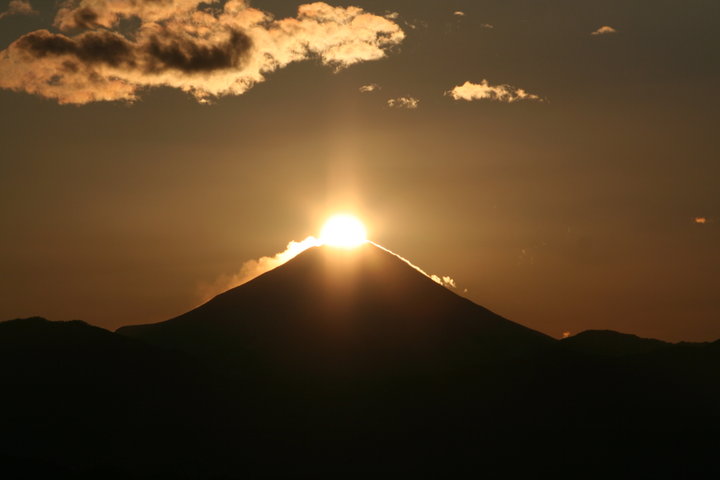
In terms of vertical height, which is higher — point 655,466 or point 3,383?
point 3,383

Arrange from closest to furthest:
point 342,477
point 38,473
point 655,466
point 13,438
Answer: point 38,473 → point 13,438 → point 342,477 → point 655,466

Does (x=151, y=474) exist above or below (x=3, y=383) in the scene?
below

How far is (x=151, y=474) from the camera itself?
6816 inches

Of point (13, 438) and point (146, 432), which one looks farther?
point (146, 432)

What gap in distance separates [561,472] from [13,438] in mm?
116096

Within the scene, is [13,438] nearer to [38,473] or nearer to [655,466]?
[38,473]

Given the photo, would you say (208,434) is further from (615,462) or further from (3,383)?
(615,462)

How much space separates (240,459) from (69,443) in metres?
35.6

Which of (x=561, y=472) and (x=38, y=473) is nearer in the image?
(x=38, y=473)

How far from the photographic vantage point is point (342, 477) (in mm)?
186000

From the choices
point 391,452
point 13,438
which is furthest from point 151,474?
point 391,452

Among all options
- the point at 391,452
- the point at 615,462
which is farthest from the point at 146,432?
the point at 615,462

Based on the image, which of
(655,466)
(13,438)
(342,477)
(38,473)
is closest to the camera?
(38,473)

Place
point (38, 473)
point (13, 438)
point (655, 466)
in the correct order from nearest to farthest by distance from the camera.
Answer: point (38, 473)
point (13, 438)
point (655, 466)
